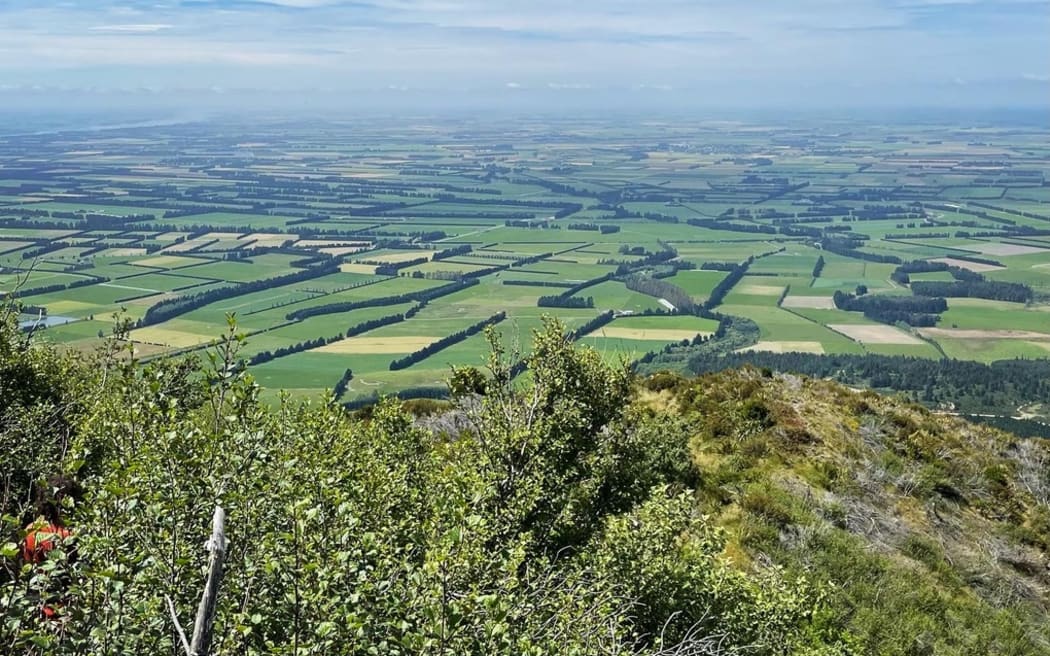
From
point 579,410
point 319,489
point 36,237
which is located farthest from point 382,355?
point 36,237

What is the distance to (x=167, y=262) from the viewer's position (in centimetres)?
Result: 11962

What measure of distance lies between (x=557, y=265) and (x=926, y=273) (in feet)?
205

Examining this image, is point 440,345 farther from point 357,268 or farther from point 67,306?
point 357,268

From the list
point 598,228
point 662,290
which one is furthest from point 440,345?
point 598,228

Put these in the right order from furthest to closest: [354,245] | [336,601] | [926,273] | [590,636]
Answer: [354,245], [926,273], [590,636], [336,601]

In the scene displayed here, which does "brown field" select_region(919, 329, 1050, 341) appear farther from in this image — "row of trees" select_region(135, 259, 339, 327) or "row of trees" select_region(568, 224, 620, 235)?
"row of trees" select_region(135, 259, 339, 327)

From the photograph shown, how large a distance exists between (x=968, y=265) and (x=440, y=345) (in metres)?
99.4

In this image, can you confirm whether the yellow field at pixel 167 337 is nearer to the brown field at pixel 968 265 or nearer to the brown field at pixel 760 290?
the brown field at pixel 760 290

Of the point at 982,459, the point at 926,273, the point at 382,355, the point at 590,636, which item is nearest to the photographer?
the point at 590,636

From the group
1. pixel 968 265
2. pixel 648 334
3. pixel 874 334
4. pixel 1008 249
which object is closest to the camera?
pixel 648 334

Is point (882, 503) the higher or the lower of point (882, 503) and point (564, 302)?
the higher

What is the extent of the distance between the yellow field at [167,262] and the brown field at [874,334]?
321ft

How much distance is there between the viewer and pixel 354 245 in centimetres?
14500

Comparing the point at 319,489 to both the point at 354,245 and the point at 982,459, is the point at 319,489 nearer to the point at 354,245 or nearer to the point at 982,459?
the point at 982,459
